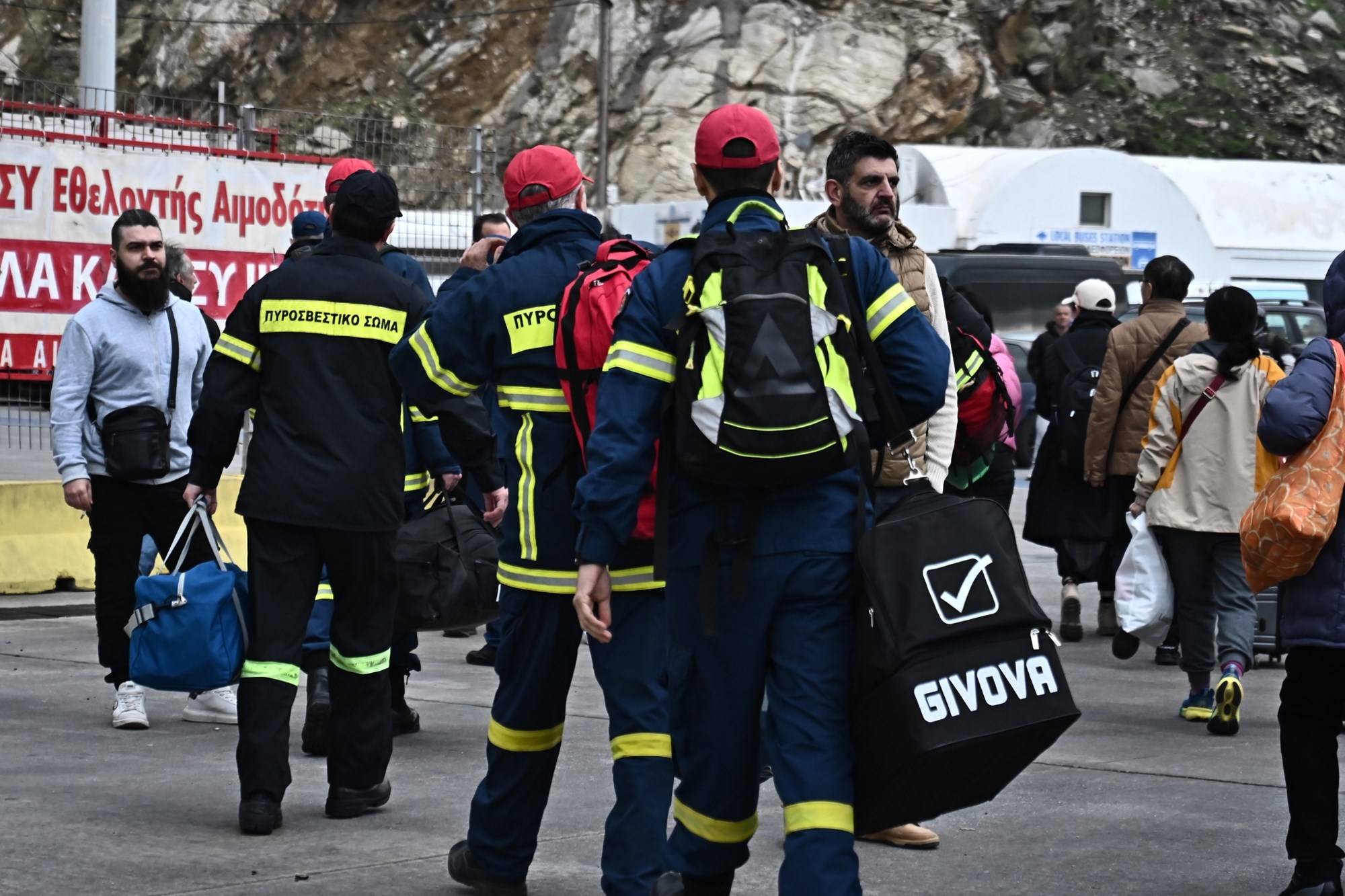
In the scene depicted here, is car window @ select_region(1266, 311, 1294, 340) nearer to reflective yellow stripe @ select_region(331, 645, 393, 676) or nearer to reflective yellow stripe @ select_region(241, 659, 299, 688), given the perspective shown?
reflective yellow stripe @ select_region(331, 645, 393, 676)

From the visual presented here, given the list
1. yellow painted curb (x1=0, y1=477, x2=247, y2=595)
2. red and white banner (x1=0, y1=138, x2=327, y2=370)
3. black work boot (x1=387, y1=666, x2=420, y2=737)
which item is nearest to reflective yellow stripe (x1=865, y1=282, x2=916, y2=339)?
black work boot (x1=387, y1=666, x2=420, y2=737)

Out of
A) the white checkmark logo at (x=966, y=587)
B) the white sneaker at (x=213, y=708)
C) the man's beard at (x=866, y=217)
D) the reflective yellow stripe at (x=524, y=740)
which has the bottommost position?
the white sneaker at (x=213, y=708)

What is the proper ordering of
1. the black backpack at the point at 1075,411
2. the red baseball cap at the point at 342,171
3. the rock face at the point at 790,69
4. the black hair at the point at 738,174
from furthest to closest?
the rock face at the point at 790,69 → the black backpack at the point at 1075,411 → the red baseball cap at the point at 342,171 → the black hair at the point at 738,174

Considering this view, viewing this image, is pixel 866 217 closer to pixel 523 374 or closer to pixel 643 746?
pixel 523 374

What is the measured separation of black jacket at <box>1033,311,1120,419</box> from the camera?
1023 cm

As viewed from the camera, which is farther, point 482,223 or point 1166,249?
point 1166,249

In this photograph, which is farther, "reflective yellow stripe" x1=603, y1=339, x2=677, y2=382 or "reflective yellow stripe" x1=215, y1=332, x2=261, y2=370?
"reflective yellow stripe" x1=215, y1=332, x2=261, y2=370

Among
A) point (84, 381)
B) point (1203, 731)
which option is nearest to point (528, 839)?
point (84, 381)

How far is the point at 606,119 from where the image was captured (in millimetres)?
41625

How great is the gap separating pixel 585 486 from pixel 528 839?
50.4 inches

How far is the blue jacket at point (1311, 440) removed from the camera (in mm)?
4738

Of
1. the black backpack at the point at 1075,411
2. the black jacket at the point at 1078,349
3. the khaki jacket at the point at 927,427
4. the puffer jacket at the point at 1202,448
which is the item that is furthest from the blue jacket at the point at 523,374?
the black jacket at the point at 1078,349

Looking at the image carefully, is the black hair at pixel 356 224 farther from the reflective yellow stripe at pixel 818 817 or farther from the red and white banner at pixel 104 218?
the red and white banner at pixel 104 218

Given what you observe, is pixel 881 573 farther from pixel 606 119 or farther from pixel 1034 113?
pixel 1034 113
